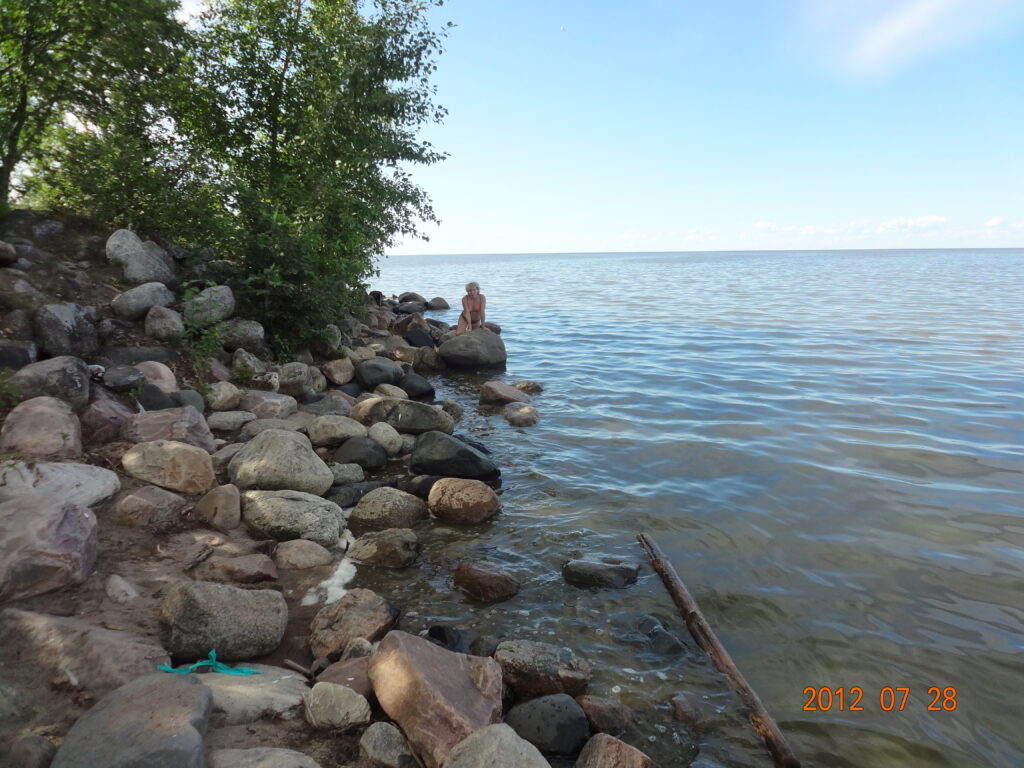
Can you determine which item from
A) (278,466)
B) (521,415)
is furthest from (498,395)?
(278,466)

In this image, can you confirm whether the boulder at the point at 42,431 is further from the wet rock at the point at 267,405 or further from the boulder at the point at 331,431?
the boulder at the point at 331,431

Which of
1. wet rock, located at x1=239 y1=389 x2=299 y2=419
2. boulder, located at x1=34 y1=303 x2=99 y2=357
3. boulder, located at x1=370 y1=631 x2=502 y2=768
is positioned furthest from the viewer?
wet rock, located at x1=239 y1=389 x2=299 y2=419

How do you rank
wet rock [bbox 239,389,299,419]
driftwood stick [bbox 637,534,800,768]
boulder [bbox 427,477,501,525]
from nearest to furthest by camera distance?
driftwood stick [bbox 637,534,800,768]
boulder [bbox 427,477,501,525]
wet rock [bbox 239,389,299,419]

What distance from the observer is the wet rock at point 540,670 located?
161 inches

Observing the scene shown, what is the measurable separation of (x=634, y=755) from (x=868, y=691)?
6.90 ft

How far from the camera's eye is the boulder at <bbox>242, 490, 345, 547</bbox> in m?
5.88

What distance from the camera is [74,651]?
3510 mm

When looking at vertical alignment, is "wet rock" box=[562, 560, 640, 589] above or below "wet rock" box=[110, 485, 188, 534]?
below

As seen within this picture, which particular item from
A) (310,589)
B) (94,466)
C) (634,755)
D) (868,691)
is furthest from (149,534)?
(868,691)

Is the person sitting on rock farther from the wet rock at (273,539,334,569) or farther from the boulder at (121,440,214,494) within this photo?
the wet rock at (273,539,334,569)

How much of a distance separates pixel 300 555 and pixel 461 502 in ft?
6.35

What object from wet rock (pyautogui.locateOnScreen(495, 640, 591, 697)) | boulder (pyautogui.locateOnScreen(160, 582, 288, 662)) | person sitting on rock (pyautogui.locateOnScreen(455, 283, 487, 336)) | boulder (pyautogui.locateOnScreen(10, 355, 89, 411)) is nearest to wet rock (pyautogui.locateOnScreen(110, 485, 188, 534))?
boulder (pyautogui.locateOnScreen(160, 582, 288, 662))

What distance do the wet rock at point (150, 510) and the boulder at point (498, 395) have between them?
6.95m

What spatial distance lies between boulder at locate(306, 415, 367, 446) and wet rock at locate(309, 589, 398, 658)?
395cm
